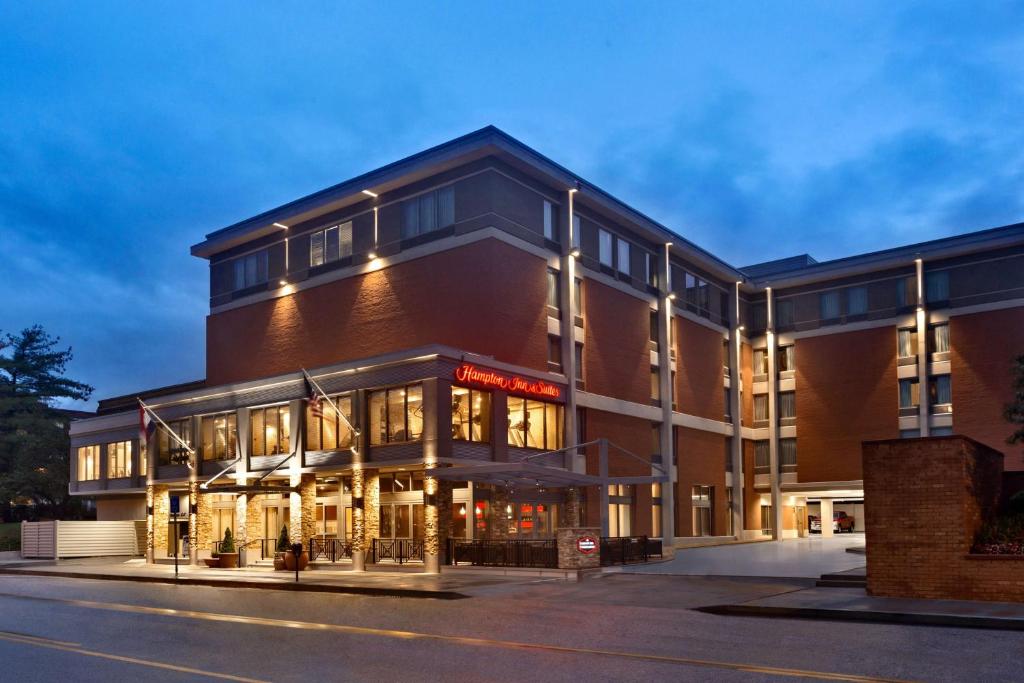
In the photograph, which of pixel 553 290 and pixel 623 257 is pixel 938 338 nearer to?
pixel 623 257

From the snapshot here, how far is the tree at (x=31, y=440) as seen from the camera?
65062 mm

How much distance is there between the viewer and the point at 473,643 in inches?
618

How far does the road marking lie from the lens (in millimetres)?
12344

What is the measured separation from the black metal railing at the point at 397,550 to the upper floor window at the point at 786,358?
1322 inches

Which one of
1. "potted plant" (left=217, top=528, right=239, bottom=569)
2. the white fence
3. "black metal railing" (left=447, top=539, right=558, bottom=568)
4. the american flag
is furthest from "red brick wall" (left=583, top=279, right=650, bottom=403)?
the white fence

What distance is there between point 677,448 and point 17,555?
36.2m

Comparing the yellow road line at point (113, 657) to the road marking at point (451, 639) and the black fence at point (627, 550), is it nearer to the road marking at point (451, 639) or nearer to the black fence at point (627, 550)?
the road marking at point (451, 639)

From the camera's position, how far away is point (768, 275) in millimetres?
64875

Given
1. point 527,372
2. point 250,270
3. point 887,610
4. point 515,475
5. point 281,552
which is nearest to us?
point 887,610

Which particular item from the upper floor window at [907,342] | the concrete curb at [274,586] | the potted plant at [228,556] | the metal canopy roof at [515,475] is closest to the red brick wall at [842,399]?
the upper floor window at [907,342]

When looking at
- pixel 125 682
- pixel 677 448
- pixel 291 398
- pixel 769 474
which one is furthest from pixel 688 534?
pixel 125 682

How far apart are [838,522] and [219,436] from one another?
4124 cm

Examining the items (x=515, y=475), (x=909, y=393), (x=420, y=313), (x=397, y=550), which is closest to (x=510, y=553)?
(x=515, y=475)

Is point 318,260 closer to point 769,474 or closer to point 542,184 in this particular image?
point 542,184
